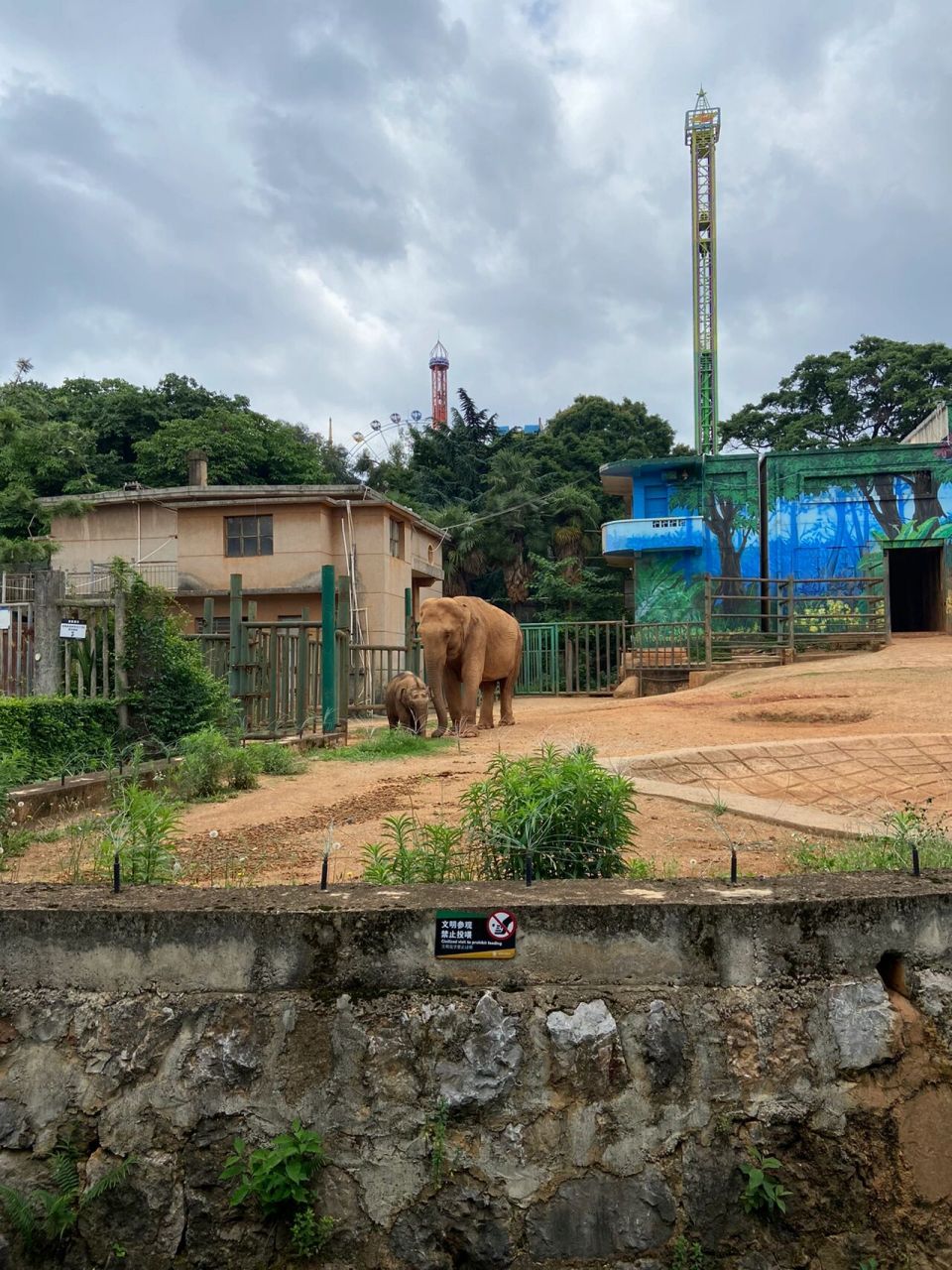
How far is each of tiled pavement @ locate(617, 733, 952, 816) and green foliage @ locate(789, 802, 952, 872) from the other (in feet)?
5.06

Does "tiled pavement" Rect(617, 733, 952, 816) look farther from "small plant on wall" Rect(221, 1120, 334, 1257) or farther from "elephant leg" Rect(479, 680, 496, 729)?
"elephant leg" Rect(479, 680, 496, 729)

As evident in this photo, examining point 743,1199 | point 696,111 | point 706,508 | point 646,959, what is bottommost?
point 743,1199

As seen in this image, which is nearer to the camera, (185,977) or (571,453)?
(185,977)

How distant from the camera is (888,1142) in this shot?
304 cm

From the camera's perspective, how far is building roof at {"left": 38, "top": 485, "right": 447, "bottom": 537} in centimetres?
2378

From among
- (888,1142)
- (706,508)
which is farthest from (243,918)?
(706,508)

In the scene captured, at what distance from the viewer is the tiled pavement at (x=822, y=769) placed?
23.0 ft

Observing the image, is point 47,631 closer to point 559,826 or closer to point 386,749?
point 386,749

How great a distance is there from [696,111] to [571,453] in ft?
46.4

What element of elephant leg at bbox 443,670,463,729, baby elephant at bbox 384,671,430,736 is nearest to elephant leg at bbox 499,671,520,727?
elephant leg at bbox 443,670,463,729

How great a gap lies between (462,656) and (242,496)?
42.7ft

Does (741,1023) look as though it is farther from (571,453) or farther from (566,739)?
(571,453)

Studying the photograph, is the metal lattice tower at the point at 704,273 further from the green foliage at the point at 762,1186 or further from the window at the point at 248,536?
the green foliage at the point at 762,1186

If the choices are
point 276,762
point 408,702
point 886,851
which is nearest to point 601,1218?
point 886,851
